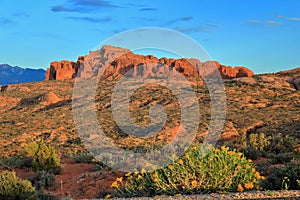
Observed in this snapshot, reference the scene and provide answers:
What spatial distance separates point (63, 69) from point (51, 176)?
77777mm

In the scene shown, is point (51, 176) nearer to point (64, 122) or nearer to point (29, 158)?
point (29, 158)

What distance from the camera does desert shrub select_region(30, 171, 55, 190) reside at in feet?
32.1

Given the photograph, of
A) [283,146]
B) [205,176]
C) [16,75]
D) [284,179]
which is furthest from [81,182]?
[16,75]

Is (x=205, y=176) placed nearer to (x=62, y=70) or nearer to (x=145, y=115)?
(x=145, y=115)

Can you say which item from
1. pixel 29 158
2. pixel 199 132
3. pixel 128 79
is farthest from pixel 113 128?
pixel 29 158

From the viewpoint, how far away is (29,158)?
42.2ft

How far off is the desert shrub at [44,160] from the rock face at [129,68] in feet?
86.0

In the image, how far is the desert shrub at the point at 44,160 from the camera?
38.2 feet

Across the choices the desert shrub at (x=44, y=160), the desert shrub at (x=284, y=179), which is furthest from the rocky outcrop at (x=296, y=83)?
the desert shrub at (x=284, y=179)

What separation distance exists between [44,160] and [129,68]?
48785mm

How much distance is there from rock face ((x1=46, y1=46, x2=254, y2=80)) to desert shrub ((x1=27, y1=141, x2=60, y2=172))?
2621 cm

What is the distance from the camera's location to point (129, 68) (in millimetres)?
60219

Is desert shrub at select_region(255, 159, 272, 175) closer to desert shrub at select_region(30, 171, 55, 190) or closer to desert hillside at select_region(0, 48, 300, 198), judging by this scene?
desert hillside at select_region(0, 48, 300, 198)

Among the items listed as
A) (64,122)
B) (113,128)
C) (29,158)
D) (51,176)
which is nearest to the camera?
(51,176)
